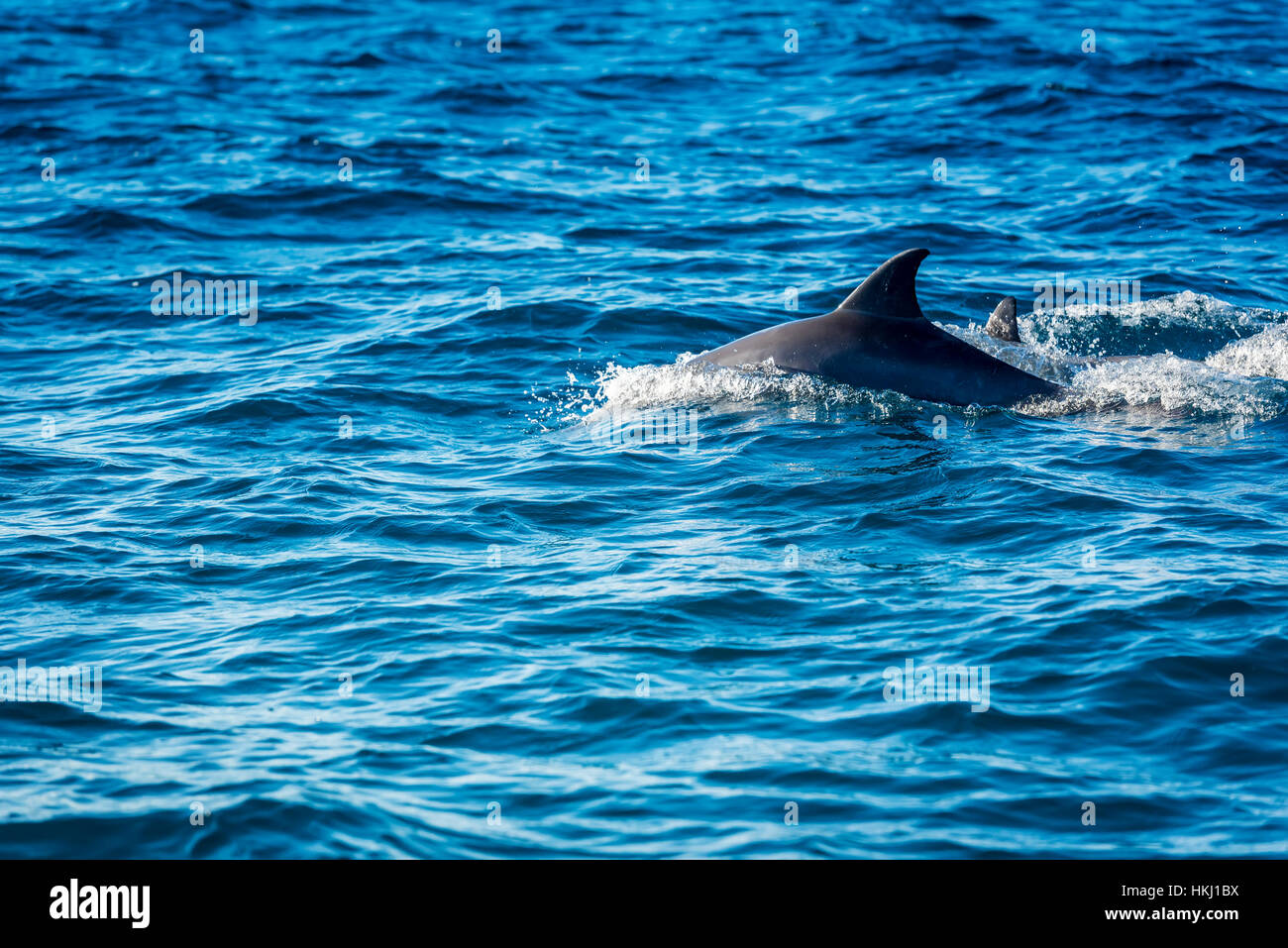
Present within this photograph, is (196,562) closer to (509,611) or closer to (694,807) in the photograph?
(509,611)

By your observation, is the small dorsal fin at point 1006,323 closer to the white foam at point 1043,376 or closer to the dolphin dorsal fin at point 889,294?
the white foam at point 1043,376

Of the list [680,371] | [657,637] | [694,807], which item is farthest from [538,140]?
[694,807]

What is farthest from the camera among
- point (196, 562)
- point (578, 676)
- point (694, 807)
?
point (196, 562)

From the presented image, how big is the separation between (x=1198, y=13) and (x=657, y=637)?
31.5 metres

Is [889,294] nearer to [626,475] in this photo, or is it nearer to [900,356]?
[900,356]

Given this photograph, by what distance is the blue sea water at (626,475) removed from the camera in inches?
299

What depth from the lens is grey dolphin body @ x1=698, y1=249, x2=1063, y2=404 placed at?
13.9m

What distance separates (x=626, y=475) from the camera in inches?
501

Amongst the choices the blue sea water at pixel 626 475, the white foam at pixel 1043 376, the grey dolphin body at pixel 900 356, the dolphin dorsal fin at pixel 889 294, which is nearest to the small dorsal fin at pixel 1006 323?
the white foam at pixel 1043 376

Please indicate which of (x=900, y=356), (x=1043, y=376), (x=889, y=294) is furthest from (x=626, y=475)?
(x=1043, y=376)

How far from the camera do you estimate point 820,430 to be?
13.4m

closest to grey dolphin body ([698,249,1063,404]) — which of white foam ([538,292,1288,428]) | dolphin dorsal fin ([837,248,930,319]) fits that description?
dolphin dorsal fin ([837,248,930,319])

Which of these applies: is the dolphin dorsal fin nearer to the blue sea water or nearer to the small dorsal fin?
the blue sea water
